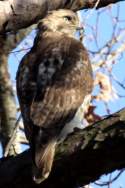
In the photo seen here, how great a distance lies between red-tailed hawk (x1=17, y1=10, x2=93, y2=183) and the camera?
379 cm

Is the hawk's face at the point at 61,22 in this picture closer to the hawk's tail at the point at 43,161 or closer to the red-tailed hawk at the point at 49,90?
the red-tailed hawk at the point at 49,90

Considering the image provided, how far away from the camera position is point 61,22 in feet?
19.5

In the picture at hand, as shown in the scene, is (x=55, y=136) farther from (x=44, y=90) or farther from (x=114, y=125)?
(x=114, y=125)

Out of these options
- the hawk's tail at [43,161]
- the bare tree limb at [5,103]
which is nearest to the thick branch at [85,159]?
the hawk's tail at [43,161]

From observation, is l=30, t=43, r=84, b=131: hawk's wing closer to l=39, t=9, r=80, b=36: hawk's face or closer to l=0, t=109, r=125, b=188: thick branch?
l=0, t=109, r=125, b=188: thick branch

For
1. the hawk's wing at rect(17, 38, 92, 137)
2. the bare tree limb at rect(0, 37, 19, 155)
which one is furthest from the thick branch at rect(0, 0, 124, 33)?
the bare tree limb at rect(0, 37, 19, 155)

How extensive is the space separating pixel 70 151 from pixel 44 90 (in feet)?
3.23

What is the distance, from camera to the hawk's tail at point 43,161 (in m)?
3.21

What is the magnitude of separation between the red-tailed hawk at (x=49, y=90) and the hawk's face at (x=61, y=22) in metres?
0.44

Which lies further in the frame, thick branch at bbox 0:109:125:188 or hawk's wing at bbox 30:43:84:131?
hawk's wing at bbox 30:43:84:131

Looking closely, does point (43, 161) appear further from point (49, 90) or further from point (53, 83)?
point (53, 83)

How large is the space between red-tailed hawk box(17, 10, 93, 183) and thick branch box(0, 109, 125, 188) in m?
0.06

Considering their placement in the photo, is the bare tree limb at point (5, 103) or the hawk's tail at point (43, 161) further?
the bare tree limb at point (5, 103)

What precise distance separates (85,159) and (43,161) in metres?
0.39
